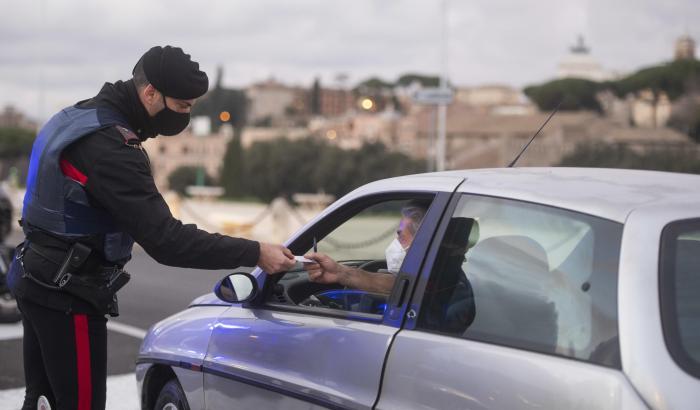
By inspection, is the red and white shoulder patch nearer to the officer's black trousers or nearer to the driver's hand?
the officer's black trousers

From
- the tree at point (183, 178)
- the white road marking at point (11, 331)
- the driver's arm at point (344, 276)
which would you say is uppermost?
the driver's arm at point (344, 276)

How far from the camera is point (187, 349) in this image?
438 cm

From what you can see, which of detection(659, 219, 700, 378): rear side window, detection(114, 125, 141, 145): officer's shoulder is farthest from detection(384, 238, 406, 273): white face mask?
detection(659, 219, 700, 378): rear side window

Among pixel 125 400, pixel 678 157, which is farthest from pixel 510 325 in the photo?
pixel 678 157

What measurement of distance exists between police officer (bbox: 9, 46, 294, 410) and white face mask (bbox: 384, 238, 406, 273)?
0.52 metres

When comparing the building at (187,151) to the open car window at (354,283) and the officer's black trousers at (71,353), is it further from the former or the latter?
the officer's black trousers at (71,353)

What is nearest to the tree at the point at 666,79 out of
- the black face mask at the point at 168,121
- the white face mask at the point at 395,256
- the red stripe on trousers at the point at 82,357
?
the white face mask at the point at 395,256

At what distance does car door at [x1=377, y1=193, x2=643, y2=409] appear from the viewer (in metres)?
2.80

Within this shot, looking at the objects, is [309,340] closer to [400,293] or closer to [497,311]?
[400,293]

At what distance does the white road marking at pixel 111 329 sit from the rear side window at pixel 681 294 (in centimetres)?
665

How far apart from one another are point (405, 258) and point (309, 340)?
1.61 ft

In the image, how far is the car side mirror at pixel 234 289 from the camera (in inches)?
163

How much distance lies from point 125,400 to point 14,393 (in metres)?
0.74

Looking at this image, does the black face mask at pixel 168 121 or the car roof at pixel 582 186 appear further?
the black face mask at pixel 168 121
